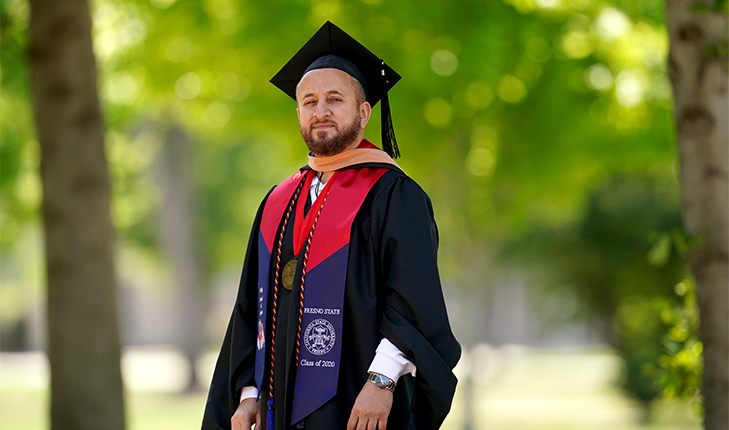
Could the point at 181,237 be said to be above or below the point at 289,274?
above

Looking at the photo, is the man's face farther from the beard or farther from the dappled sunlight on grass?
the dappled sunlight on grass

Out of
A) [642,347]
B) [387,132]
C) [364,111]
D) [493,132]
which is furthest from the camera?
[642,347]

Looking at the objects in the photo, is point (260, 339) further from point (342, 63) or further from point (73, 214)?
point (73, 214)

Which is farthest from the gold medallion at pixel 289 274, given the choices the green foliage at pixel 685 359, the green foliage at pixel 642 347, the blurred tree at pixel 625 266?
the blurred tree at pixel 625 266

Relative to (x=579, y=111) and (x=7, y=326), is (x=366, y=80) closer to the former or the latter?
(x=579, y=111)

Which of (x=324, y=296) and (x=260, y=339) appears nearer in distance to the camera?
(x=324, y=296)

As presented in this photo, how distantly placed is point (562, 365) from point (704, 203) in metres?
20.0

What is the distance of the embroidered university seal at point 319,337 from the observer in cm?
261

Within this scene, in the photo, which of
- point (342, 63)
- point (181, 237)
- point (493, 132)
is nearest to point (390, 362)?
point (342, 63)

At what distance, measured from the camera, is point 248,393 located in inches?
110

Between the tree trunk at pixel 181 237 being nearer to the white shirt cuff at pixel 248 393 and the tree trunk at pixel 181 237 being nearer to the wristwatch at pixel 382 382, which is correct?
the white shirt cuff at pixel 248 393

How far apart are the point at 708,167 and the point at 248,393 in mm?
2649

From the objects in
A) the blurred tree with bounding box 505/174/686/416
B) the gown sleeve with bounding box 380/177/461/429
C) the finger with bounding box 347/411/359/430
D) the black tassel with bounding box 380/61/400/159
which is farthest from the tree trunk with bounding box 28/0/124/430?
the blurred tree with bounding box 505/174/686/416

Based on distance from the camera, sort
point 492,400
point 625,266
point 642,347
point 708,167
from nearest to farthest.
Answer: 1. point 708,167
2. point 642,347
3. point 625,266
4. point 492,400
